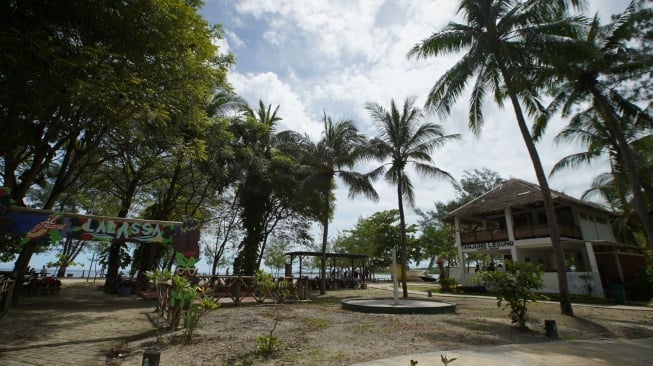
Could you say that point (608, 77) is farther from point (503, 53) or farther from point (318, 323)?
point (318, 323)

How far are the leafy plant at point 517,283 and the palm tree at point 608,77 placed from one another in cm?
783

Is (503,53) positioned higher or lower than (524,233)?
higher

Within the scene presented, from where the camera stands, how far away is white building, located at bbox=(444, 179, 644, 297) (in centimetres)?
1850

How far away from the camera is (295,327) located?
765 centimetres

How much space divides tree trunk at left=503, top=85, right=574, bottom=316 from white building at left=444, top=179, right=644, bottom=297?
7.37 metres

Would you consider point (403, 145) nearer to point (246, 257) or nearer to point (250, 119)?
point (250, 119)

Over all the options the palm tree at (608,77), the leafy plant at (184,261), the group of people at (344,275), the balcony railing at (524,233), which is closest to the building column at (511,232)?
the balcony railing at (524,233)

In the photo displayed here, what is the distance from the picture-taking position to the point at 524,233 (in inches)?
793

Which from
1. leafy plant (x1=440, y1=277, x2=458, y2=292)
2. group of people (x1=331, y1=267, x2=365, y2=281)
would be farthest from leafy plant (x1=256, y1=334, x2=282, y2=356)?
group of people (x1=331, y1=267, x2=365, y2=281)

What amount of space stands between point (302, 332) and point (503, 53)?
12212 millimetres

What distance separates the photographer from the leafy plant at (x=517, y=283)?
739cm

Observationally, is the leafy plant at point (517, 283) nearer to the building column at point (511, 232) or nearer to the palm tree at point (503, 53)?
the palm tree at point (503, 53)

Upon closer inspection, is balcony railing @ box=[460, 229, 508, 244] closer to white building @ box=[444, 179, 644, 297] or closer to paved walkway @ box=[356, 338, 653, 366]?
white building @ box=[444, 179, 644, 297]

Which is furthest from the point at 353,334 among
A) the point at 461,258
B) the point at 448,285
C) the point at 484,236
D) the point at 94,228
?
the point at 484,236
